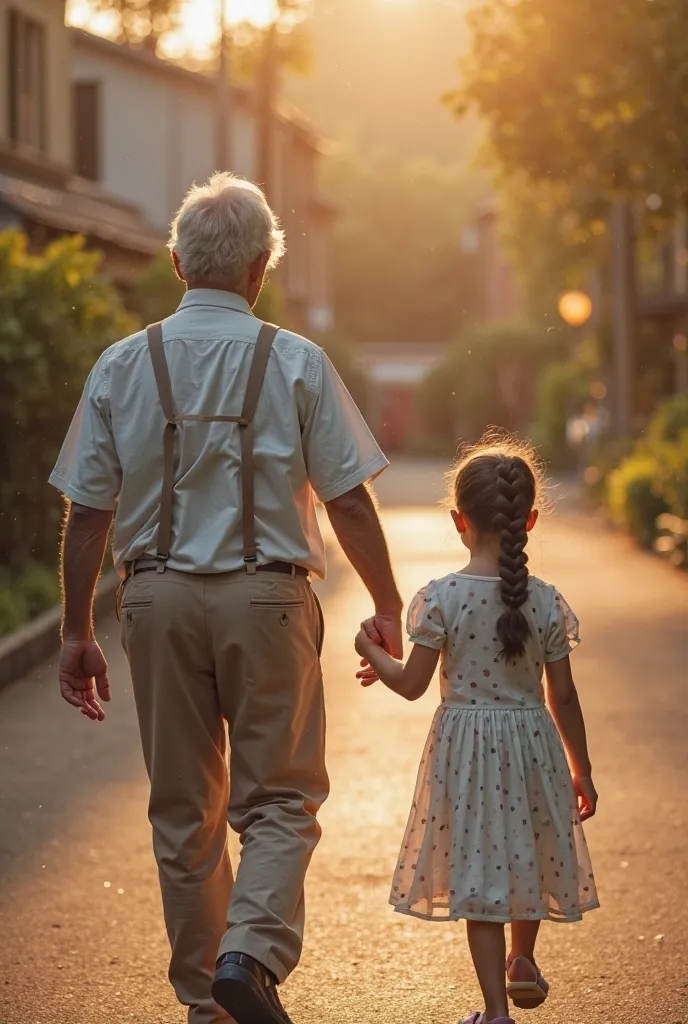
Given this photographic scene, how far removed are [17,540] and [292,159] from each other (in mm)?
29201

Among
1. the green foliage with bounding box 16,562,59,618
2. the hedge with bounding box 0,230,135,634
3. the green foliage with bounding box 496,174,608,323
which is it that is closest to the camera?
the green foliage with bounding box 16,562,59,618

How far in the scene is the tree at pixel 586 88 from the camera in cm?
1259

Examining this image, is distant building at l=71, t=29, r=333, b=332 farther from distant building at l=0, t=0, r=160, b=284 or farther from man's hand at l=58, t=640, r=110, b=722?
man's hand at l=58, t=640, r=110, b=722

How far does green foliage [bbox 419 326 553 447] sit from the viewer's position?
43000mm

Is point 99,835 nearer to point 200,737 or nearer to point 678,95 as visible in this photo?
point 200,737

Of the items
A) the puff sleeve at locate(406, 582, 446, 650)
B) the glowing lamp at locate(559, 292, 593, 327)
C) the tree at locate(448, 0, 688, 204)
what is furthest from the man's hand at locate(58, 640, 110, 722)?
the glowing lamp at locate(559, 292, 593, 327)

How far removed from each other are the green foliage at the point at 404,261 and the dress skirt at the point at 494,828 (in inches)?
2902

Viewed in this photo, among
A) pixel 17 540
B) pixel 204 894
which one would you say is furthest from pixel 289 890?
pixel 17 540

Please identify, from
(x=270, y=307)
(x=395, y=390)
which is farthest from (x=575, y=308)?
(x=395, y=390)

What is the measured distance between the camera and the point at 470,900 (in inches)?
156

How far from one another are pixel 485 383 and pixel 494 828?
4017 centimetres

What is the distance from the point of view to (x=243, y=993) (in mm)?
3701

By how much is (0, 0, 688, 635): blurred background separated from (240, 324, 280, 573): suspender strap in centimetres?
390

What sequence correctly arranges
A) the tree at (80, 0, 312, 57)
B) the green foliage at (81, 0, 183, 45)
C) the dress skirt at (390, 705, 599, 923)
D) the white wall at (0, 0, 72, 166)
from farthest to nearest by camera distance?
the green foliage at (81, 0, 183, 45), the white wall at (0, 0, 72, 166), the tree at (80, 0, 312, 57), the dress skirt at (390, 705, 599, 923)
